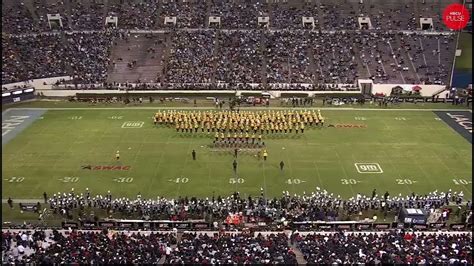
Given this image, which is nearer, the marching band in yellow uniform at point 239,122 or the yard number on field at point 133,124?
the marching band in yellow uniform at point 239,122

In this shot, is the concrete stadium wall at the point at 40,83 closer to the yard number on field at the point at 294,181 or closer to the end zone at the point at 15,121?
the end zone at the point at 15,121

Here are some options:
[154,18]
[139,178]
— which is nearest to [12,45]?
[154,18]

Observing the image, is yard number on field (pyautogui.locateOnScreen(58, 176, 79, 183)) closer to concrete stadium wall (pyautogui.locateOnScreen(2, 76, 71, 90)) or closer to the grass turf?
concrete stadium wall (pyautogui.locateOnScreen(2, 76, 71, 90))

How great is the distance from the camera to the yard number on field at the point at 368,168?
99.2 ft

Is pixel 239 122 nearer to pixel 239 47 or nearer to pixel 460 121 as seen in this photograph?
pixel 460 121

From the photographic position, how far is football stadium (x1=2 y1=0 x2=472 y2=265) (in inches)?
830

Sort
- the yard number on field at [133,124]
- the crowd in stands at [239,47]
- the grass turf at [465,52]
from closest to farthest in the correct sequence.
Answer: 1. the yard number on field at [133,124]
2. the grass turf at [465,52]
3. the crowd in stands at [239,47]

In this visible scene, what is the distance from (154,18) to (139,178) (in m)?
35.7

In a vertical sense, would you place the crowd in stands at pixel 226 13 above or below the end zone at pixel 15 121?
above

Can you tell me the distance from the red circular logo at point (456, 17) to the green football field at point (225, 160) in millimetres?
18652

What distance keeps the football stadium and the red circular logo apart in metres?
0.32

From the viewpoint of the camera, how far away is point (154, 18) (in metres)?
59.9

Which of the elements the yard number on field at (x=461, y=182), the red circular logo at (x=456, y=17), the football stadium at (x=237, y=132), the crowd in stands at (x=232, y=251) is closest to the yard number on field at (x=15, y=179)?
the football stadium at (x=237, y=132)

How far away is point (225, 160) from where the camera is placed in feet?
104
